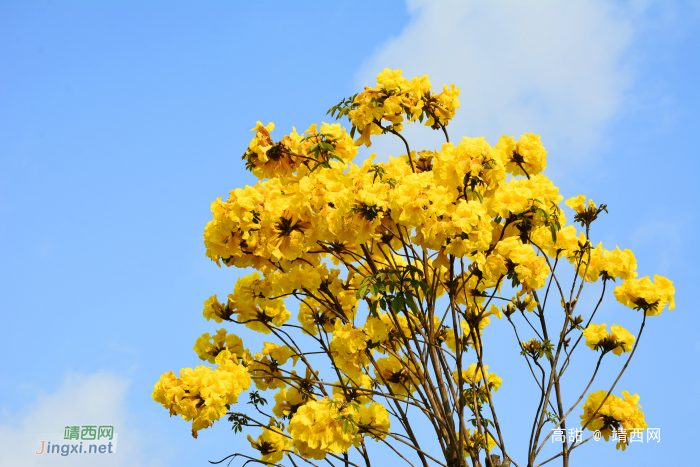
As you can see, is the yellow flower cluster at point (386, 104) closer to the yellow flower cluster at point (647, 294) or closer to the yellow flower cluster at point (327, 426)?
the yellow flower cluster at point (327, 426)

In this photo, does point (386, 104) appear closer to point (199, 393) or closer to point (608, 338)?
point (199, 393)

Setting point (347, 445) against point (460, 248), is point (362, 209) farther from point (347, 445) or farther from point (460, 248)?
point (347, 445)

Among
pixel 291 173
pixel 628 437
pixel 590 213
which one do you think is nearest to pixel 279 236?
pixel 291 173

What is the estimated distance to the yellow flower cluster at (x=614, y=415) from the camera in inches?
137

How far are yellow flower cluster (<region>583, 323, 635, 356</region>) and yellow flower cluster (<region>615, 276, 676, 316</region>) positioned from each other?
176mm

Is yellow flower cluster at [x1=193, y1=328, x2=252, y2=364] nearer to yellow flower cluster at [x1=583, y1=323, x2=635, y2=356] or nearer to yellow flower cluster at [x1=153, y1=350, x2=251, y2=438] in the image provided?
yellow flower cluster at [x1=153, y1=350, x2=251, y2=438]

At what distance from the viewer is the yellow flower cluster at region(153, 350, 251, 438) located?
2701 mm

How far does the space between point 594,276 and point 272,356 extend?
2131 millimetres

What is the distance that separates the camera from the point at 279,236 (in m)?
2.89

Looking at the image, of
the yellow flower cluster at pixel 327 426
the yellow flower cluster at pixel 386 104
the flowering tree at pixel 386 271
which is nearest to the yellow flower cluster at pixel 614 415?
the flowering tree at pixel 386 271

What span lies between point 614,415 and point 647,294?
2.70 feet

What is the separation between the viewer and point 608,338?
132 inches

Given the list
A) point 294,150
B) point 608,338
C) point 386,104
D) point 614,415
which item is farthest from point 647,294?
point 294,150

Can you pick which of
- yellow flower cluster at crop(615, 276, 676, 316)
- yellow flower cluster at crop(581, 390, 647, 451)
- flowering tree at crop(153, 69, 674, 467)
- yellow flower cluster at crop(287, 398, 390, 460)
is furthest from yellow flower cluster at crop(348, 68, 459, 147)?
yellow flower cluster at crop(581, 390, 647, 451)
